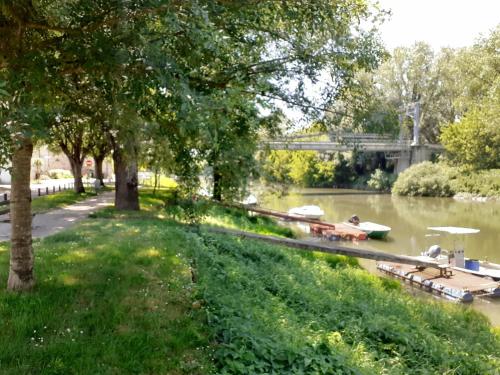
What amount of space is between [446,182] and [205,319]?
5005cm

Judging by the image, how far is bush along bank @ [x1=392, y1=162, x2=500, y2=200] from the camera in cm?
4844

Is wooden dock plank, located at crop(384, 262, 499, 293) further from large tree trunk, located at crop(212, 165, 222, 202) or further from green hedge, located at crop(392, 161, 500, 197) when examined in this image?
green hedge, located at crop(392, 161, 500, 197)

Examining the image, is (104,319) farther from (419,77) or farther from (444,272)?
(419,77)

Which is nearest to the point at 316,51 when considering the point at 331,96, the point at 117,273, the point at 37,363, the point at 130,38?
the point at 331,96

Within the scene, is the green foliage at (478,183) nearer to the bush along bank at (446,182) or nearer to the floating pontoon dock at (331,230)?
the bush along bank at (446,182)

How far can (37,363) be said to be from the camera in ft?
15.8

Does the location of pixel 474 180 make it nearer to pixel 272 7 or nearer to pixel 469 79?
pixel 469 79

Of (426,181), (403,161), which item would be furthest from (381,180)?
(426,181)

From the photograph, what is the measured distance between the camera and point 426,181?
173ft

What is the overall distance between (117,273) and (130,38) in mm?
4289

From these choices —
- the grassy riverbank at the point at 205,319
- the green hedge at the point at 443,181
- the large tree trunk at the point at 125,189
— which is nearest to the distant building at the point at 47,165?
the large tree trunk at the point at 125,189

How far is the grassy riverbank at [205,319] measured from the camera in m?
5.21

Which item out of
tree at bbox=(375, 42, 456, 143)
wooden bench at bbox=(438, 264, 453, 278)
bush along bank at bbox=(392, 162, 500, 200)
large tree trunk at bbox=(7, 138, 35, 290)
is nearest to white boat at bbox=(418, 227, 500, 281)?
wooden bench at bbox=(438, 264, 453, 278)

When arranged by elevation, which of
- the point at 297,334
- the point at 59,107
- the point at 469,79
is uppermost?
the point at 469,79
